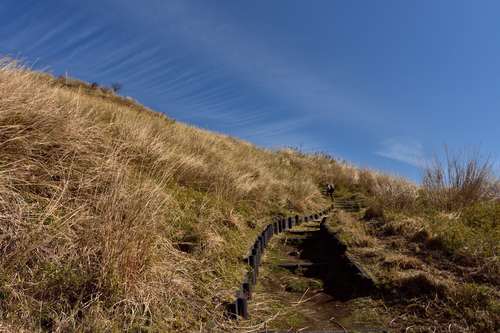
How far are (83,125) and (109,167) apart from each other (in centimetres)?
107

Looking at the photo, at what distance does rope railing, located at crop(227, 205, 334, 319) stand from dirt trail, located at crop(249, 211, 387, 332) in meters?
0.14

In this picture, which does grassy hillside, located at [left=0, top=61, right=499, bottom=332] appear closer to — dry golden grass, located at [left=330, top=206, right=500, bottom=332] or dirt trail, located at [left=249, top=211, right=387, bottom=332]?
dry golden grass, located at [left=330, top=206, right=500, bottom=332]

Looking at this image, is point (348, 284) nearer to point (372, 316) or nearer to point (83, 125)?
point (372, 316)

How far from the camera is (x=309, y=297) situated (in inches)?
157

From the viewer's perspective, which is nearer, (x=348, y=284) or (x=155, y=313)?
(x=155, y=313)

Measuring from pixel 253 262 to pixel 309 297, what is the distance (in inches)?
32.5

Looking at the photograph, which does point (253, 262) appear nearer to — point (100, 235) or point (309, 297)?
point (309, 297)

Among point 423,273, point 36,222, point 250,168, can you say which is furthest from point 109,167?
point 250,168

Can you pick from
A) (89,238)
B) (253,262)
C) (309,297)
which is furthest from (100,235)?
(309,297)

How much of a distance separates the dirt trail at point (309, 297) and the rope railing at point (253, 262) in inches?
5.5

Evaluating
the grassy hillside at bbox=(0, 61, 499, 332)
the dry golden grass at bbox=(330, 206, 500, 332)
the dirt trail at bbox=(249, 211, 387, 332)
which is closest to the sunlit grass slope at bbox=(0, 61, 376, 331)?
the grassy hillside at bbox=(0, 61, 499, 332)

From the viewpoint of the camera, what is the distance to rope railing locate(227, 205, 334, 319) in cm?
306

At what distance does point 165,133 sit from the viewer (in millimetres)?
7746

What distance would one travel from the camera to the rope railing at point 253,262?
3.06 metres
